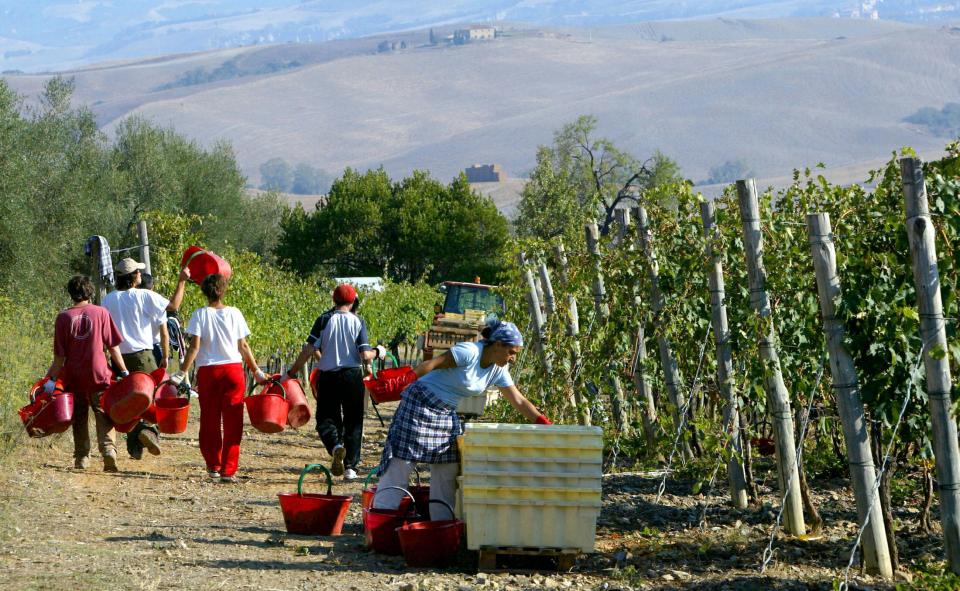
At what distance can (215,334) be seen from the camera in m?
8.38

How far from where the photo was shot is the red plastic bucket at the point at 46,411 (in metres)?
8.24

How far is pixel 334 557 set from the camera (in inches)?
251

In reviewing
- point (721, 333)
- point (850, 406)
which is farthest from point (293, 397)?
point (850, 406)

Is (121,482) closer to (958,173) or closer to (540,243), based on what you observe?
(540,243)

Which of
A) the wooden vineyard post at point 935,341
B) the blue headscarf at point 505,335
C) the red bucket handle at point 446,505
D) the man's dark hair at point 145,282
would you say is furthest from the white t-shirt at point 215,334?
the wooden vineyard post at point 935,341

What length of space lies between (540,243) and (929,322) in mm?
6349

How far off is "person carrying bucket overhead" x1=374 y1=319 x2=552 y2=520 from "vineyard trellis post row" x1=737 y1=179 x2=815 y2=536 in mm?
1162

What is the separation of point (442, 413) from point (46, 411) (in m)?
3.17

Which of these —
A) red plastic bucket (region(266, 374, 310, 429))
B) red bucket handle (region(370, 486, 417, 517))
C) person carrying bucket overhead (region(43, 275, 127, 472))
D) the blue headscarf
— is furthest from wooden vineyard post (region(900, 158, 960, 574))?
person carrying bucket overhead (region(43, 275, 127, 472))

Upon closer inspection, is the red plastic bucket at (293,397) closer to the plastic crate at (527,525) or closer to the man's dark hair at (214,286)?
the man's dark hair at (214,286)

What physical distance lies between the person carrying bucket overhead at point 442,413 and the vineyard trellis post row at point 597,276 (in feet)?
10.1

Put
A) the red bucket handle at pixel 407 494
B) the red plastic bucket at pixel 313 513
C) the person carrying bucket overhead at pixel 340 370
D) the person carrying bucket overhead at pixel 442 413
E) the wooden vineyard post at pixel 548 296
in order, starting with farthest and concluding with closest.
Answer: the wooden vineyard post at pixel 548 296 → the person carrying bucket overhead at pixel 340 370 → the red plastic bucket at pixel 313 513 → the red bucket handle at pixel 407 494 → the person carrying bucket overhead at pixel 442 413

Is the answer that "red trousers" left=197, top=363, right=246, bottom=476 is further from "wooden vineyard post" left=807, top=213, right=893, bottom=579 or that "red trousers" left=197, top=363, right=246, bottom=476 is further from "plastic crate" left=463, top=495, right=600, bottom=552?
"wooden vineyard post" left=807, top=213, right=893, bottom=579

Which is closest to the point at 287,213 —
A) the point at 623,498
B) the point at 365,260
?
the point at 365,260
